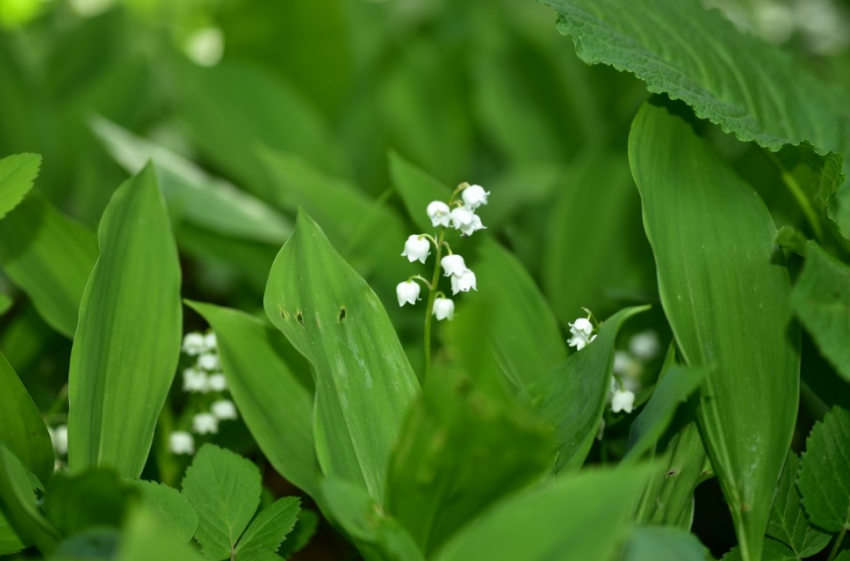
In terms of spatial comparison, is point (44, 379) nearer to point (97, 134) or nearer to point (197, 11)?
point (97, 134)

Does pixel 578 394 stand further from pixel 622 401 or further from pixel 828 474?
pixel 828 474

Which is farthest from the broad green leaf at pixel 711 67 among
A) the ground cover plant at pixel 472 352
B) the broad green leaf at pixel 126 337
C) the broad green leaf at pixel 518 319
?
the broad green leaf at pixel 126 337

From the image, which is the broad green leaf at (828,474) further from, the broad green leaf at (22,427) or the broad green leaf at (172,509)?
the broad green leaf at (22,427)

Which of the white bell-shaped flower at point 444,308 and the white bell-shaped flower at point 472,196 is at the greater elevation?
the white bell-shaped flower at point 472,196

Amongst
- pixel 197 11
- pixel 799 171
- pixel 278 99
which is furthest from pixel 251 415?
pixel 197 11

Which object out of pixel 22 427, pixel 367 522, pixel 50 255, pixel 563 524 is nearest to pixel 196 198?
pixel 50 255
